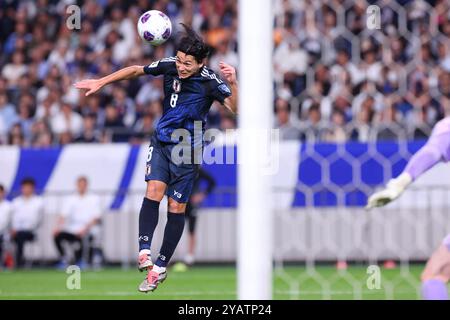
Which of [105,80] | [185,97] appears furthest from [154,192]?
[105,80]

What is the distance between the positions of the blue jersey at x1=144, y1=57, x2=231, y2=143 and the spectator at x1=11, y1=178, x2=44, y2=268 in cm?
616

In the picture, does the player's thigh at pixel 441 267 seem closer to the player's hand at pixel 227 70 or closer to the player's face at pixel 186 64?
the player's hand at pixel 227 70

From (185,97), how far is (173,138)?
0.32 metres

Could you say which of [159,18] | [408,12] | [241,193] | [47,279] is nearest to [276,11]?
[408,12]

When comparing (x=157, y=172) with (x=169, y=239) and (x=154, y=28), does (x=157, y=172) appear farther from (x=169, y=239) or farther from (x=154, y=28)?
(x=154, y=28)

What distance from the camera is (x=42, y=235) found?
1434 centimetres

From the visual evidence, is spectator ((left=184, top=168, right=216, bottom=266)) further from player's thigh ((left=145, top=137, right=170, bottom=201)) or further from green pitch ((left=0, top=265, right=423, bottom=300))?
player's thigh ((left=145, top=137, right=170, bottom=201))

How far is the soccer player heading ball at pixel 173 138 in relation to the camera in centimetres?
796

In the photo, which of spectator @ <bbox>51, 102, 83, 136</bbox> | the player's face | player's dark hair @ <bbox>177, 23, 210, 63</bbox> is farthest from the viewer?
spectator @ <bbox>51, 102, 83, 136</bbox>

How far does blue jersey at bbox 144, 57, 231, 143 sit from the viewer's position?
809cm

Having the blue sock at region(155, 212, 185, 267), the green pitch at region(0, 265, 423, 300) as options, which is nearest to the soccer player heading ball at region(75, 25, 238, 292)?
the blue sock at region(155, 212, 185, 267)

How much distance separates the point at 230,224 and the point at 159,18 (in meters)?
6.41

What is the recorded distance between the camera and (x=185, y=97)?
26.7ft

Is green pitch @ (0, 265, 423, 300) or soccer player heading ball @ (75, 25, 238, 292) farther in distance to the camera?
green pitch @ (0, 265, 423, 300)
